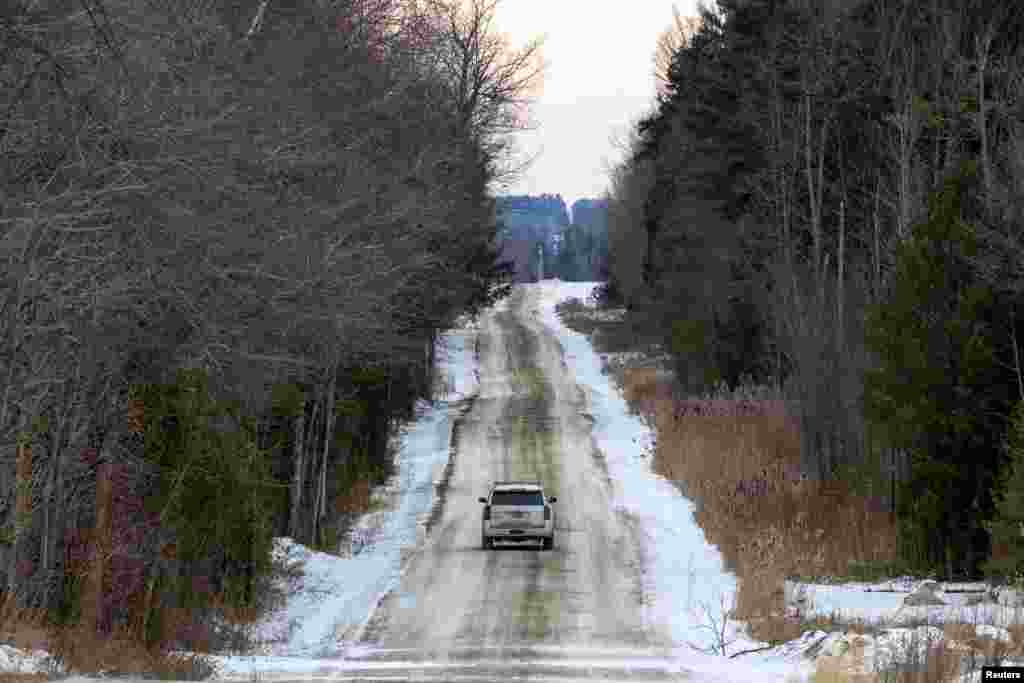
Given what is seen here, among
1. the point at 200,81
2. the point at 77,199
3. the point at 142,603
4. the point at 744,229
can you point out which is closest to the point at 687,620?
the point at 142,603

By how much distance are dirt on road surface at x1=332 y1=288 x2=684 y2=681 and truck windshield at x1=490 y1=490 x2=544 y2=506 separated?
1.08 meters

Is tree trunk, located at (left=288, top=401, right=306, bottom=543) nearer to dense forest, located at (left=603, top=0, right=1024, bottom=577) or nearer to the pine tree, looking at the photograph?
dense forest, located at (left=603, top=0, right=1024, bottom=577)

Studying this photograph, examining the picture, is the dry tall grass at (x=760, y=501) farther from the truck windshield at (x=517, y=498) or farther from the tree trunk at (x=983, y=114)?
the tree trunk at (x=983, y=114)

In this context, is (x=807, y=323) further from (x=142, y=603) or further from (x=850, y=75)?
(x=142, y=603)

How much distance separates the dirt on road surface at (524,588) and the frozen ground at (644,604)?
21 cm

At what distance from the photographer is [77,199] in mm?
18062

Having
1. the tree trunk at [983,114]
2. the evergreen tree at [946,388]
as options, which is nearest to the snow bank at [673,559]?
the evergreen tree at [946,388]

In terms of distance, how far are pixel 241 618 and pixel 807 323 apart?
66.6ft

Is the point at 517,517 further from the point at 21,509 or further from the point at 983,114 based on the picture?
the point at 21,509

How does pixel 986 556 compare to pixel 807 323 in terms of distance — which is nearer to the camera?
pixel 986 556

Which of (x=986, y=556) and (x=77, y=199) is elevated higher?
(x=77, y=199)

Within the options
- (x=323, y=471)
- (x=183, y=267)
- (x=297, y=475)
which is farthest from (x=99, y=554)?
(x=323, y=471)

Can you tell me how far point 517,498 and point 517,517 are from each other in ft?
2.07

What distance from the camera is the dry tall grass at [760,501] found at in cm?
3350
